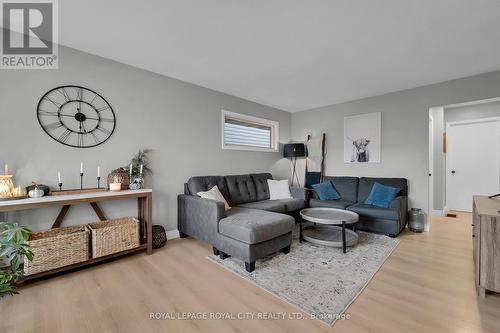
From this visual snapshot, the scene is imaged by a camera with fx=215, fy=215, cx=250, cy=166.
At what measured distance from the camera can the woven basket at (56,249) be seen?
196cm

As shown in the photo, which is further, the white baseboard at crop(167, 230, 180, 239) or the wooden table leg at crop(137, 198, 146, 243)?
the white baseboard at crop(167, 230, 180, 239)

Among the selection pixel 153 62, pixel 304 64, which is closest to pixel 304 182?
pixel 304 64

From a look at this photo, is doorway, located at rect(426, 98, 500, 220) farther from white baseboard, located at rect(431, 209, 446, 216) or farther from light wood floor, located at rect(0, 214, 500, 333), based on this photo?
light wood floor, located at rect(0, 214, 500, 333)

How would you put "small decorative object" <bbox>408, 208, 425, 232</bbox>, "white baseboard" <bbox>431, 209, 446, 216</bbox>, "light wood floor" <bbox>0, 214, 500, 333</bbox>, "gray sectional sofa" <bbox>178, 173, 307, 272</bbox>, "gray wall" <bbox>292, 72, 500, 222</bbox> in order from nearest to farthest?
"light wood floor" <bbox>0, 214, 500, 333</bbox> → "gray sectional sofa" <bbox>178, 173, 307, 272</bbox> → "gray wall" <bbox>292, 72, 500, 222</bbox> → "small decorative object" <bbox>408, 208, 425, 232</bbox> → "white baseboard" <bbox>431, 209, 446, 216</bbox>

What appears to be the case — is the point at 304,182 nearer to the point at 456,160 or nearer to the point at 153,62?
the point at 456,160

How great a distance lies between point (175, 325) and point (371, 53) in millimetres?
3284

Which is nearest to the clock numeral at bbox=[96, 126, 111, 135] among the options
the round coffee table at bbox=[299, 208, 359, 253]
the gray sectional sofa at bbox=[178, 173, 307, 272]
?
the gray sectional sofa at bbox=[178, 173, 307, 272]

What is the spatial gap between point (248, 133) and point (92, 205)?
293 cm

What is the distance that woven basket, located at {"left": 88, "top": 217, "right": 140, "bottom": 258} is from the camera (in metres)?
2.28

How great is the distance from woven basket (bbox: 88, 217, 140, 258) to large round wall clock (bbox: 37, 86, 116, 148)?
38.5 inches

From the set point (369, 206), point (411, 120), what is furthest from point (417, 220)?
point (411, 120)

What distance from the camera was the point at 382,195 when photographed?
3.48 m

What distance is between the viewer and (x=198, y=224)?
9.29ft

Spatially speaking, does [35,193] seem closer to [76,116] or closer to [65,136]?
[65,136]
